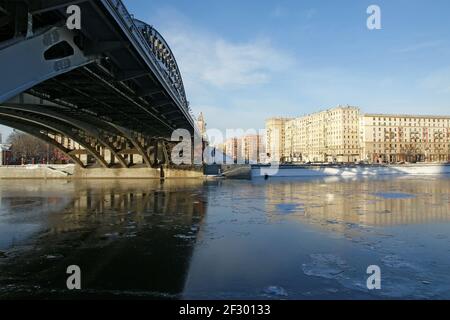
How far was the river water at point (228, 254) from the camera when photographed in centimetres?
768

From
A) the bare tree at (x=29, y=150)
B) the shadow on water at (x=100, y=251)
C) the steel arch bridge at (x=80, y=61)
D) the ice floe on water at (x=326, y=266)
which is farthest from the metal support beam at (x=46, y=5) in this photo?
the bare tree at (x=29, y=150)

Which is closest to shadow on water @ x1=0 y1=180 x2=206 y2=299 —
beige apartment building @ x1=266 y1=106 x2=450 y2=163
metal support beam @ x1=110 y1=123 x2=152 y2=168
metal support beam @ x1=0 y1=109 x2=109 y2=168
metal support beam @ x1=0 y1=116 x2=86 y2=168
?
metal support beam @ x1=0 y1=109 x2=109 y2=168

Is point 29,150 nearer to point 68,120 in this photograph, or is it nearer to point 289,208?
point 68,120

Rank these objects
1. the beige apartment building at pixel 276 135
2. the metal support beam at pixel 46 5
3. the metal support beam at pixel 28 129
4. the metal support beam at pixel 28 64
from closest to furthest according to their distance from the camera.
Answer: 1. the metal support beam at pixel 28 64
2. the metal support beam at pixel 46 5
3. the metal support beam at pixel 28 129
4. the beige apartment building at pixel 276 135

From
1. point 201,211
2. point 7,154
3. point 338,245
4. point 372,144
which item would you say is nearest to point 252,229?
point 338,245

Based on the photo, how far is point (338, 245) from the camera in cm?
1177

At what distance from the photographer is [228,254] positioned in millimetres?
10727

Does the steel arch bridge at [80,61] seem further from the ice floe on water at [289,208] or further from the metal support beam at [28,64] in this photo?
the ice floe on water at [289,208]

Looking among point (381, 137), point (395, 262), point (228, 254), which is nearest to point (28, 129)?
point (228, 254)

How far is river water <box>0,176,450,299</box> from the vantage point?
7.68 m

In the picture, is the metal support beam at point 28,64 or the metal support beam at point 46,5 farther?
the metal support beam at point 46,5

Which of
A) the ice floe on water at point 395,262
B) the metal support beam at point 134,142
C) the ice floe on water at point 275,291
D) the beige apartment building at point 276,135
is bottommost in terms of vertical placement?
the ice floe on water at point 395,262

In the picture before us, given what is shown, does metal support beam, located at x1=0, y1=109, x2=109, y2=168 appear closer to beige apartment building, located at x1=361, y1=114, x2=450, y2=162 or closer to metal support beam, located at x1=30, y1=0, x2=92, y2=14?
metal support beam, located at x1=30, y1=0, x2=92, y2=14
